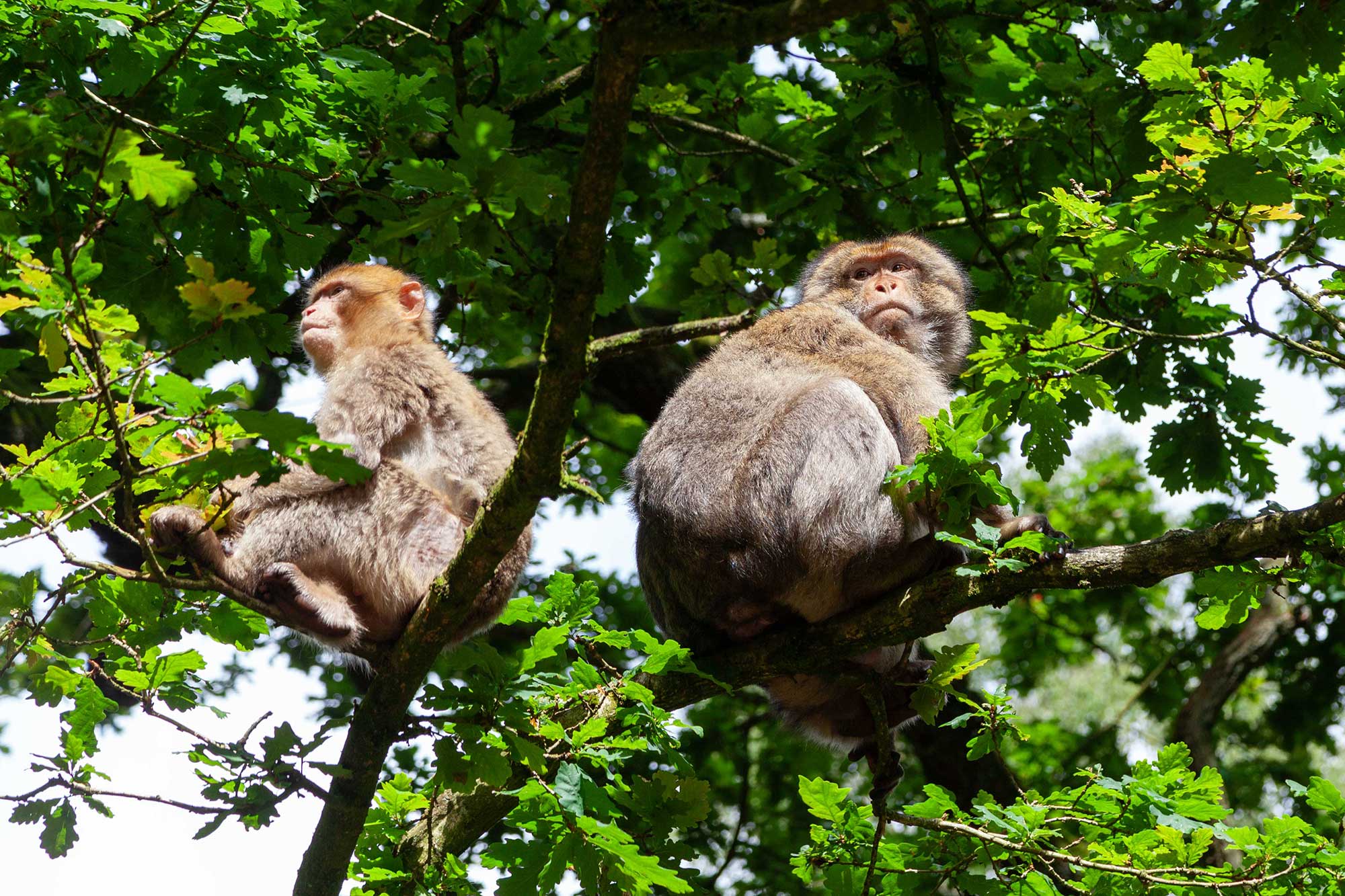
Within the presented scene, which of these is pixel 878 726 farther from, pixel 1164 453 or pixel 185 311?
pixel 185 311

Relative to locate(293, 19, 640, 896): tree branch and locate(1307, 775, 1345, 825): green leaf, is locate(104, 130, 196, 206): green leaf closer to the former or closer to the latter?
locate(293, 19, 640, 896): tree branch

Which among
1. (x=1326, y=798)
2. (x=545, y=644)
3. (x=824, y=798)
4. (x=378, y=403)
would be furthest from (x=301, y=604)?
(x=1326, y=798)

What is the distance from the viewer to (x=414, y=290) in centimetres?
609

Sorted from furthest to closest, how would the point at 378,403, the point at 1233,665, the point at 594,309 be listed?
the point at 1233,665
the point at 378,403
the point at 594,309

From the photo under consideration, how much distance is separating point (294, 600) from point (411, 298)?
77.5 inches

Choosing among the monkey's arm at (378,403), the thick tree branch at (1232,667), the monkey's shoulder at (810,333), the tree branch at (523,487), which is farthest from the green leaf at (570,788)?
the thick tree branch at (1232,667)

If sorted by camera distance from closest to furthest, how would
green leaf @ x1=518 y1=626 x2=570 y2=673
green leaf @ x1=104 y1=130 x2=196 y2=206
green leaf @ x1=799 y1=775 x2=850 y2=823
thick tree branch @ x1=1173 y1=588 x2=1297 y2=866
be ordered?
1. green leaf @ x1=104 y1=130 x2=196 y2=206
2. green leaf @ x1=518 y1=626 x2=570 y2=673
3. green leaf @ x1=799 y1=775 x2=850 y2=823
4. thick tree branch @ x1=1173 y1=588 x2=1297 y2=866

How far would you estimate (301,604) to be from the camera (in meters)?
4.64

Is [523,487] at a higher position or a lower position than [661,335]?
lower

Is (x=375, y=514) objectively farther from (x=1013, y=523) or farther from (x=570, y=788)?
(x=1013, y=523)

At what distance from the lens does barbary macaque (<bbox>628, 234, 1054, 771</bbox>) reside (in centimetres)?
469

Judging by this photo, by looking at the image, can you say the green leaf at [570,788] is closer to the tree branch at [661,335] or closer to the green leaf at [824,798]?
the green leaf at [824,798]

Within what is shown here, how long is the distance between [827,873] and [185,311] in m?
3.31

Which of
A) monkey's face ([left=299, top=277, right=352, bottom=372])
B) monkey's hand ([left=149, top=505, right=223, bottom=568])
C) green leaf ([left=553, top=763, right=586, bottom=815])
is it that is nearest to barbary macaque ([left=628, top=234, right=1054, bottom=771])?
green leaf ([left=553, top=763, right=586, bottom=815])
